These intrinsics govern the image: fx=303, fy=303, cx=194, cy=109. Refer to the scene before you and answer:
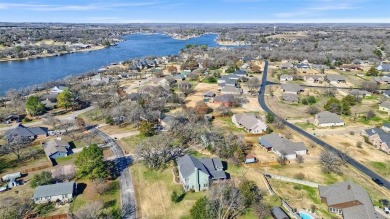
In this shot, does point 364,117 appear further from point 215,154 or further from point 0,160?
point 0,160

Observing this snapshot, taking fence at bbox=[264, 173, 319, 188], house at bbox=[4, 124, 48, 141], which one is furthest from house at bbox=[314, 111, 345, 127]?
house at bbox=[4, 124, 48, 141]

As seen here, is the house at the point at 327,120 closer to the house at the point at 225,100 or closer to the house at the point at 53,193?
the house at the point at 225,100

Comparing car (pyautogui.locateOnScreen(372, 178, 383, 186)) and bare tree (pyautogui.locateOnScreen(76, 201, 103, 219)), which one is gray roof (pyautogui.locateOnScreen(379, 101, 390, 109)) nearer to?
car (pyautogui.locateOnScreen(372, 178, 383, 186))

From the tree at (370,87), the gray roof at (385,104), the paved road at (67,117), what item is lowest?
the paved road at (67,117)

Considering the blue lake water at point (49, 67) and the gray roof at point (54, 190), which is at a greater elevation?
the blue lake water at point (49, 67)

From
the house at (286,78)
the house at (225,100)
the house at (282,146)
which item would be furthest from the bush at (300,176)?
the house at (286,78)

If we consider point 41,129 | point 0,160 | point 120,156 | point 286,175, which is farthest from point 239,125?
point 0,160

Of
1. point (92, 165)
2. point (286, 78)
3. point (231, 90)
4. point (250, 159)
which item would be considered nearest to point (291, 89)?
point (286, 78)
